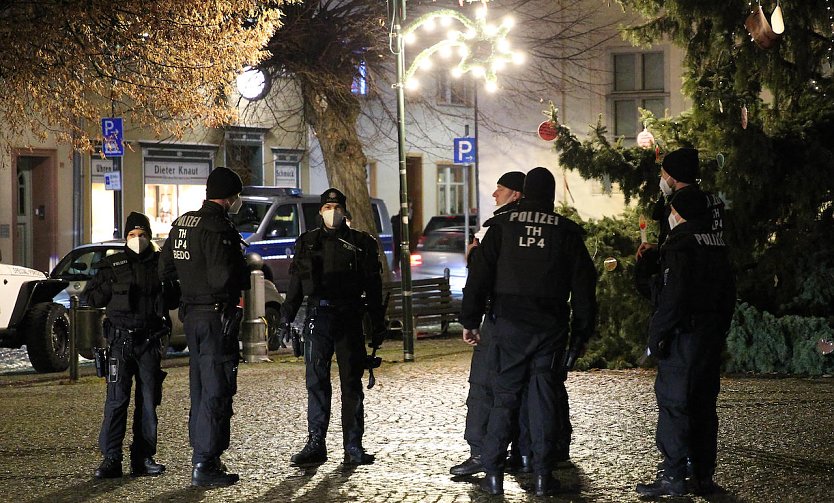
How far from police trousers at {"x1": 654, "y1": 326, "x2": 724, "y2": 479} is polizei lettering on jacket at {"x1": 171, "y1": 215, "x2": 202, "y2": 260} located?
303cm

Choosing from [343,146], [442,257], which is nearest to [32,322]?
[343,146]

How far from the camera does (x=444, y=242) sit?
1107 inches

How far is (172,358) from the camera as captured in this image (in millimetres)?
17672

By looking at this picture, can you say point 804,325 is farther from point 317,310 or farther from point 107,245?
point 107,245

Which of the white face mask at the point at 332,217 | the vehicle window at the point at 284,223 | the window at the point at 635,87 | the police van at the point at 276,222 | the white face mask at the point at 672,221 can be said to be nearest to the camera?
the white face mask at the point at 672,221

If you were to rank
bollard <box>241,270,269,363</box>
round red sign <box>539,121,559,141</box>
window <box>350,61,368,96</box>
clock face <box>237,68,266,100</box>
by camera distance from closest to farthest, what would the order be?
round red sign <box>539,121,559,141</box>, bollard <box>241,270,269,363</box>, window <box>350,61,368,96</box>, clock face <box>237,68,266,100</box>

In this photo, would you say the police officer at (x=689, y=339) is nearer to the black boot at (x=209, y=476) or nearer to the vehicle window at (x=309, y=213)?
the black boot at (x=209, y=476)

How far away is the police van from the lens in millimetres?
24484

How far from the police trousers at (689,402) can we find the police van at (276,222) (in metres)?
16.2

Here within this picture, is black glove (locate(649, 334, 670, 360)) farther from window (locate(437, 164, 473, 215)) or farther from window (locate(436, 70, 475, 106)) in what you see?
window (locate(437, 164, 473, 215))

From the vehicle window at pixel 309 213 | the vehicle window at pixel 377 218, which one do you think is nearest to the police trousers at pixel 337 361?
the vehicle window at pixel 309 213

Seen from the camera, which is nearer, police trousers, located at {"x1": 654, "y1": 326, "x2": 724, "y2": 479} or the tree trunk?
police trousers, located at {"x1": 654, "y1": 326, "x2": 724, "y2": 479}

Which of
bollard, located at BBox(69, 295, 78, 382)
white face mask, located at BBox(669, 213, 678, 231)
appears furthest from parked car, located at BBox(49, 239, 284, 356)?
white face mask, located at BBox(669, 213, 678, 231)

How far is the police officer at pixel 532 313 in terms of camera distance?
26.4 feet
